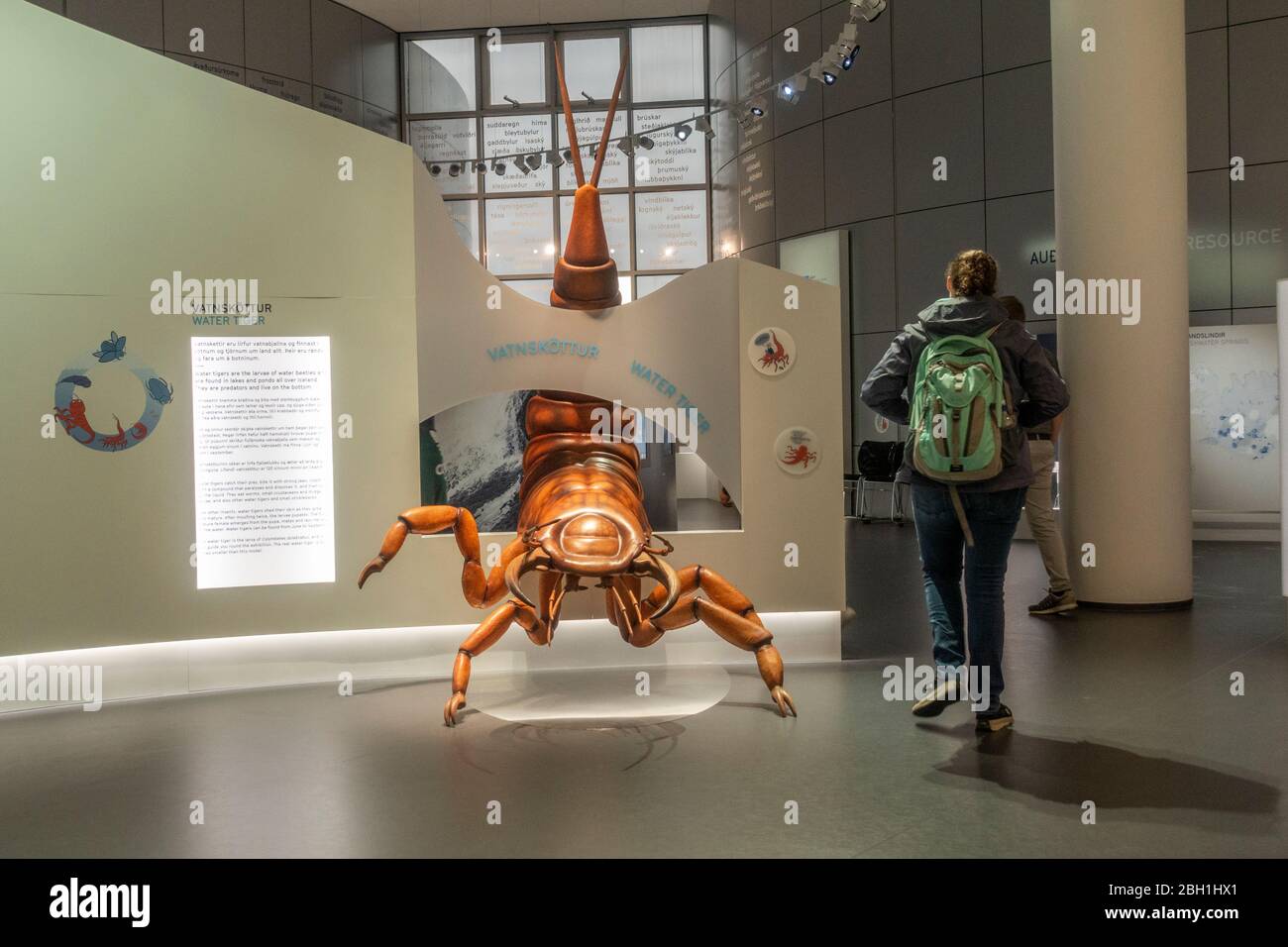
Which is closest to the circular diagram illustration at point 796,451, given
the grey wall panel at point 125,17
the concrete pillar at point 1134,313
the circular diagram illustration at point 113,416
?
the concrete pillar at point 1134,313

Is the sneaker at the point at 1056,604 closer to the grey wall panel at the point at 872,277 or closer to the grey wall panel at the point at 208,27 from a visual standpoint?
the grey wall panel at the point at 872,277

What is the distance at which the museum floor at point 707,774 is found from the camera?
3.15m

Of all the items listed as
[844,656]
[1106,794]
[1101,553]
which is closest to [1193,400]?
[1101,553]

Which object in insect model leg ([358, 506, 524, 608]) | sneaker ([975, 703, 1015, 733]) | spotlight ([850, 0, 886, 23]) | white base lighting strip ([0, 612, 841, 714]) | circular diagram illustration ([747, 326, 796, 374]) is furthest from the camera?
spotlight ([850, 0, 886, 23])

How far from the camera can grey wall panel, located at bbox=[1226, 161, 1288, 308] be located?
1049 cm

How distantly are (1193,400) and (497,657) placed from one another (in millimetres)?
8557

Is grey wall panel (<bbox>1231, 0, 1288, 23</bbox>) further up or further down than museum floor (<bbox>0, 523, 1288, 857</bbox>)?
further up

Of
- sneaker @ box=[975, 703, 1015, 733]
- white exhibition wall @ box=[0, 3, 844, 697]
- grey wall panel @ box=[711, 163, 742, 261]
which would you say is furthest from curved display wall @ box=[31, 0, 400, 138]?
sneaker @ box=[975, 703, 1015, 733]

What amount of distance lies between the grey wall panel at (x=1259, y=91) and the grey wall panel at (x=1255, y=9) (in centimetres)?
6

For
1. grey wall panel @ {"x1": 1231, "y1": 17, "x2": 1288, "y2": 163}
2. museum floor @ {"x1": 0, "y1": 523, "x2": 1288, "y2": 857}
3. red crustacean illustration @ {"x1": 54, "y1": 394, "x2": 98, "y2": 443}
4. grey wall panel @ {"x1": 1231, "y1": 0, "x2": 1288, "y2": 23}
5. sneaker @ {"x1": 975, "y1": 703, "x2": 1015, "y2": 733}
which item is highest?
grey wall panel @ {"x1": 1231, "y1": 0, "x2": 1288, "y2": 23}

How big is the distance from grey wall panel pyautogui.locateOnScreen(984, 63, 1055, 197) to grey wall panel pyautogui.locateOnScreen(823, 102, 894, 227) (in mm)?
1389

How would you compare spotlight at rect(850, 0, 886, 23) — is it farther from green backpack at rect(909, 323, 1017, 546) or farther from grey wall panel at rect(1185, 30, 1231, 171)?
green backpack at rect(909, 323, 1017, 546)
